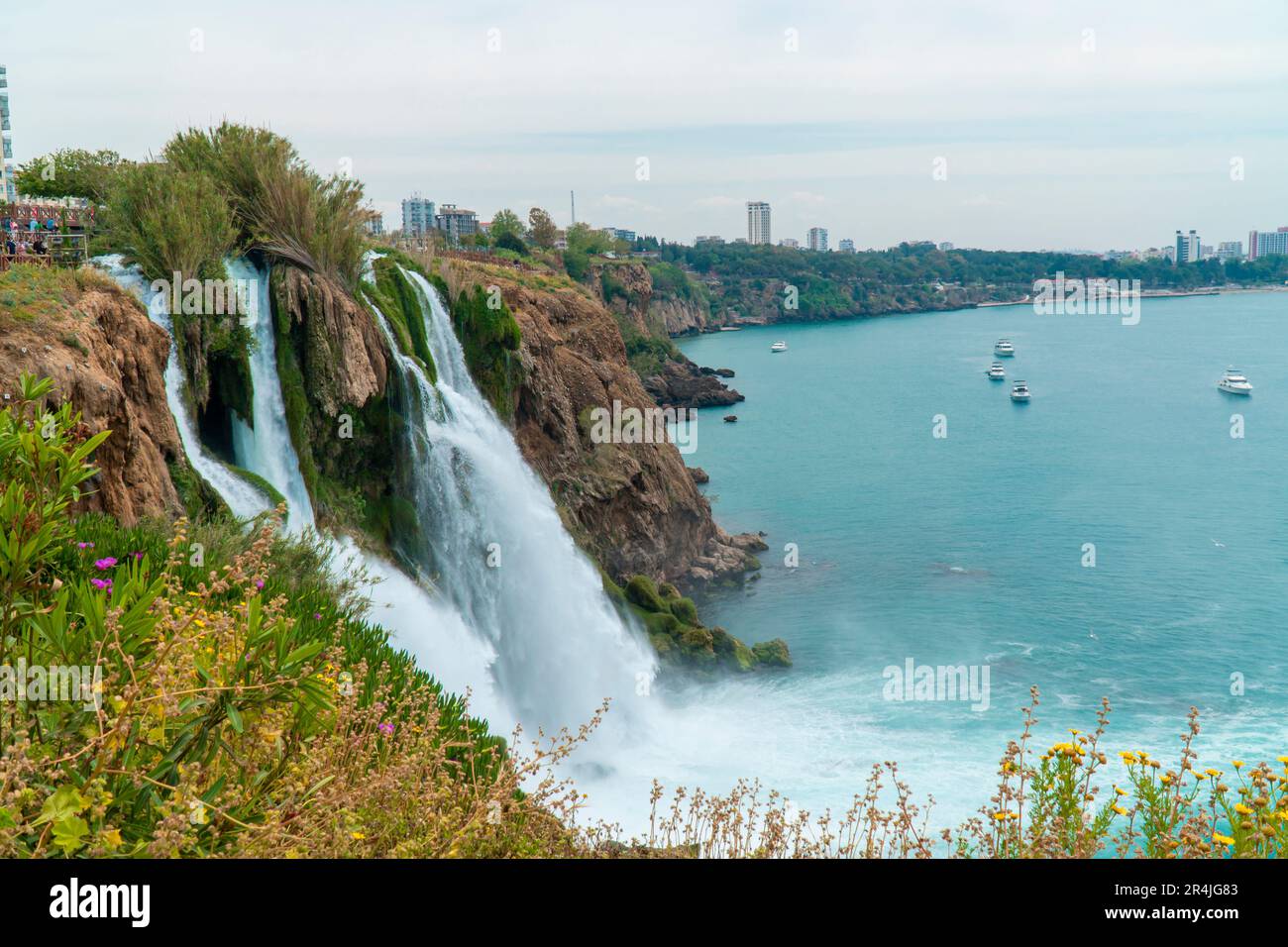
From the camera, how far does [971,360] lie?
93812mm

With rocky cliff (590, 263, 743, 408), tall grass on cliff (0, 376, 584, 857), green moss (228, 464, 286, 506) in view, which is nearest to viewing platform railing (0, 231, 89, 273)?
green moss (228, 464, 286, 506)

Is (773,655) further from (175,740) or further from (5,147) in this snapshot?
(5,147)

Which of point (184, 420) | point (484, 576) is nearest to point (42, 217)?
point (184, 420)

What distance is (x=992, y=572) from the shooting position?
3491 cm

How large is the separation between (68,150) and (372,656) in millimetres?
25266

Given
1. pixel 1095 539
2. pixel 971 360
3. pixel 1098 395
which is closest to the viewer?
pixel 1095 539

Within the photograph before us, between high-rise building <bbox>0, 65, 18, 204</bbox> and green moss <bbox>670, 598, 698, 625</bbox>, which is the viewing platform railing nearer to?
green moss <bbox>670, 598, 698, 625</bbox>

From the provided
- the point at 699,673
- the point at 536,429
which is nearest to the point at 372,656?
the point at 699,673

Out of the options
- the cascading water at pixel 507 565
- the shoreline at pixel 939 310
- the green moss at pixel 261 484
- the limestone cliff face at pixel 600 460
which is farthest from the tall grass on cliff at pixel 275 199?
the shoreline at pixel 939 310

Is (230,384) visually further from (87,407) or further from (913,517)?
(913,517)

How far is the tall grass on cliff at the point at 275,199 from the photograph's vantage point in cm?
1983

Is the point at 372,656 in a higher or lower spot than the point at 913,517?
higher

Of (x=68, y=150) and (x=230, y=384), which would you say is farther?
(x=68, y=150)
